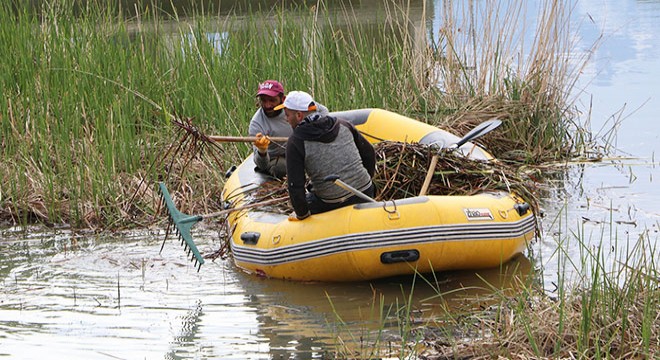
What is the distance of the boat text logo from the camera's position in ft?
20.8

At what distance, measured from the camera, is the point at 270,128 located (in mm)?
7789

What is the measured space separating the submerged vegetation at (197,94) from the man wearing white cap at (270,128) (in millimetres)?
734

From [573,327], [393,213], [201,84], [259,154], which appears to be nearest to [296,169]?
[393,213]

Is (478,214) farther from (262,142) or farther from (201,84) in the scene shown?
(201,84)

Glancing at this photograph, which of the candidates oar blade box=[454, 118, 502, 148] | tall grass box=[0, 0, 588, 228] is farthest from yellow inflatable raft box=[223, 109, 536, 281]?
tall grass box=[0, 0, 588, 228]

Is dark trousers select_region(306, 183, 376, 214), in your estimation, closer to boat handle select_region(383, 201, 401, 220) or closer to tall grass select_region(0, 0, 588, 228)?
boat handle select_region(383, 201, 401, 220)

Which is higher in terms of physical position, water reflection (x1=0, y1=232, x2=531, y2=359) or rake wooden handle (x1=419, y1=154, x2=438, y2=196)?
rake wooden handle (x1=419, y1=154, x2=438, y2=196)

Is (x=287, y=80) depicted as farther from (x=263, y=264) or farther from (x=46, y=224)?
(x=263, y=264)

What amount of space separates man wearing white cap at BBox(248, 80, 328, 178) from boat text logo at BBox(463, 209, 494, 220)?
148cm

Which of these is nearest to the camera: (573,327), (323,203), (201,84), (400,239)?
(573,327)

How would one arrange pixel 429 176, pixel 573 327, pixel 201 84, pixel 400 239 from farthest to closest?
pixel 201 84
pixel 429 176
pixel 400 239
pixel 573 327

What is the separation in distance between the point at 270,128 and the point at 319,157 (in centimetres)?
140

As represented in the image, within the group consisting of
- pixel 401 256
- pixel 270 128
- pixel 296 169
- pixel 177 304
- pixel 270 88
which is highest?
pixel 270 88

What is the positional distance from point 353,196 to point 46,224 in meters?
2.57
